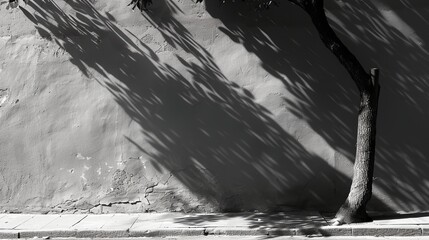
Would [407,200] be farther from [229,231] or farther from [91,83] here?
[91,83]

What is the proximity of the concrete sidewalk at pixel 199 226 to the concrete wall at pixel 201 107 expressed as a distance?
48cm

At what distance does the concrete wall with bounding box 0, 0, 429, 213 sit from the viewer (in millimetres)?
9031

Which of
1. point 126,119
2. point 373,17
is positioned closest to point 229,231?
point 126,119

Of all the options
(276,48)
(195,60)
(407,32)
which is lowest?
(407,32)

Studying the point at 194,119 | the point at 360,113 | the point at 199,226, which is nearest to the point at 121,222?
the point at 199,226

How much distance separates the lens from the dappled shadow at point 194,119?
912cm

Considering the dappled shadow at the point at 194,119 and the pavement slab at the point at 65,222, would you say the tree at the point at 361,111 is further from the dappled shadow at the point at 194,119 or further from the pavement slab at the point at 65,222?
the pavement slab at the point at 65,222

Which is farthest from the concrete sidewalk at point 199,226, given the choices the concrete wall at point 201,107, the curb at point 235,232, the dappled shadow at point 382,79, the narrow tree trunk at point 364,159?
the dappled shadow at point 382,79

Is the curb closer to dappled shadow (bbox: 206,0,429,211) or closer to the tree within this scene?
the tree

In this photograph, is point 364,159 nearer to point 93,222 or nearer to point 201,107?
point 201,107

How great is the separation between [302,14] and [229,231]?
395 cm

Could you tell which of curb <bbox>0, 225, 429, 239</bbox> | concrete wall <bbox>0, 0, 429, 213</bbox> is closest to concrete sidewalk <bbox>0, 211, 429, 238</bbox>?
curb <bbox>0, 225, 429, 239</bbox>

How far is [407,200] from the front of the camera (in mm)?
9031

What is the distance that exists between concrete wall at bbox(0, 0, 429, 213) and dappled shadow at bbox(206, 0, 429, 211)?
0.02m
